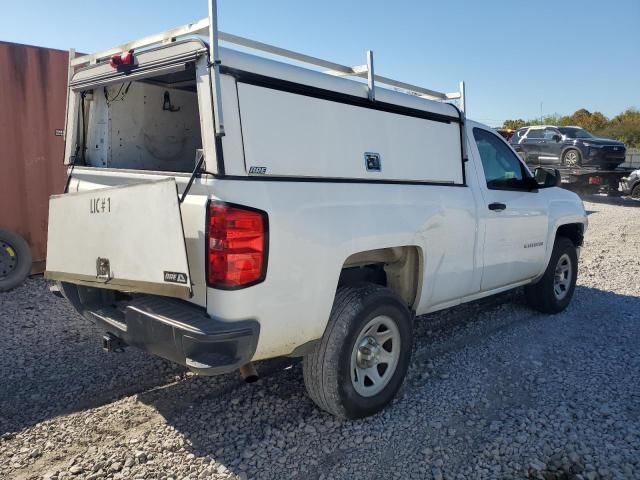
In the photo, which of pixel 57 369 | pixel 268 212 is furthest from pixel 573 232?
pixel 57 369

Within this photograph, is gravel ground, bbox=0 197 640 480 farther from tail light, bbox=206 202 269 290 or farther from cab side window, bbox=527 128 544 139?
cab side window, bbox=527 128 544 139

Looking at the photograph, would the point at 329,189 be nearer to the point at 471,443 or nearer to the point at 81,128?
the point at 471,443

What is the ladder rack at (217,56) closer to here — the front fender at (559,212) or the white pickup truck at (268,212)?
the white pickup truck at (268,212)

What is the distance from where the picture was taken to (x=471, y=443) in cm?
322

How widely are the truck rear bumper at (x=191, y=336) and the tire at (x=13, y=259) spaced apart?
12.5 feet

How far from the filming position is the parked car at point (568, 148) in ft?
57.3

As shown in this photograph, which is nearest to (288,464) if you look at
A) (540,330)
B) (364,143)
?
(364,143)

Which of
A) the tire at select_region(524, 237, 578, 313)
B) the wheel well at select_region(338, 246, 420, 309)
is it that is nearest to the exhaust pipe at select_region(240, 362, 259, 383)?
the wheel well at select_region(338, 246, 420, 309)

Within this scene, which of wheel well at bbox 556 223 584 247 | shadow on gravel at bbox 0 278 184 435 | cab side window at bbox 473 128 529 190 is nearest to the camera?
shadow on gravel at bbox 0 278 184 435

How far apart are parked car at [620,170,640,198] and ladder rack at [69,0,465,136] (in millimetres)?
15748

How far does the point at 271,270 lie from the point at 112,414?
162 cm

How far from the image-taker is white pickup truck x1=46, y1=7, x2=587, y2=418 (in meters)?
2.72

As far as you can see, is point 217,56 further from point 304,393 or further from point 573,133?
point 573,133

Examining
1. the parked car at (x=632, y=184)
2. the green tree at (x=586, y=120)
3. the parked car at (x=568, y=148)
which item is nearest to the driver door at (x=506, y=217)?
the parked car at (x=568, y=148)
